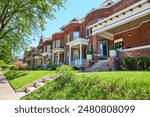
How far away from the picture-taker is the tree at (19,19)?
21.8 m

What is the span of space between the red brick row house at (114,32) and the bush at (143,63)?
2.15ft

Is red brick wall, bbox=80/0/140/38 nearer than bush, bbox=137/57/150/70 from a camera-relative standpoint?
No

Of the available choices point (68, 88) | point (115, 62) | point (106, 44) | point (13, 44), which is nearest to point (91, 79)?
point (68, 88)

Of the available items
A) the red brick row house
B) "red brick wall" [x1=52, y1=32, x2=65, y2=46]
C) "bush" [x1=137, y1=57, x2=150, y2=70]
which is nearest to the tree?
the red brick row house

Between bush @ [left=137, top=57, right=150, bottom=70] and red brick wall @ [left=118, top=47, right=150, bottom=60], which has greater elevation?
red brick wall @ [left=118, top=47, right=150, bottom=60]

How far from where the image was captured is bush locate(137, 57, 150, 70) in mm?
14581

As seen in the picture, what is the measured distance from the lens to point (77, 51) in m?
38.5

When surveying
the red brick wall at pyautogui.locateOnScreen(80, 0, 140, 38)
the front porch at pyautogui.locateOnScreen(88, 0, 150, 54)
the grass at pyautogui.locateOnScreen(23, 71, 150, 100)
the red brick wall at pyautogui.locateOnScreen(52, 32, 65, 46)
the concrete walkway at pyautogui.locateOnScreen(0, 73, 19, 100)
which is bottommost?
the concrete walkway at pyautogui.locateOnScreen(0, 73, 19, 100)

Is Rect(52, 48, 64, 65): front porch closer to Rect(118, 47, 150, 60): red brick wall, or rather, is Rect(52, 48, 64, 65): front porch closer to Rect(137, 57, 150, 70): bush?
Rect(118, 47, 150, 60): red brick wall

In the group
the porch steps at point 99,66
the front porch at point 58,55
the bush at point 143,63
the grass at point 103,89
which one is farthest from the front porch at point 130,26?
the front porch at point 58,55

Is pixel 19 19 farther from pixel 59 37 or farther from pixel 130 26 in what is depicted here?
pixel 59 37

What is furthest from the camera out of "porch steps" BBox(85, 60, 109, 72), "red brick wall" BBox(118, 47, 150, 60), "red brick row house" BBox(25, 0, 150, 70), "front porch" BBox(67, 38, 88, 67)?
"front porch" BBox(67, 38, 88, 67)

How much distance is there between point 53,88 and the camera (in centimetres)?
1107

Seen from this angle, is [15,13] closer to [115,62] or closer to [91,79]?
[115,62]
